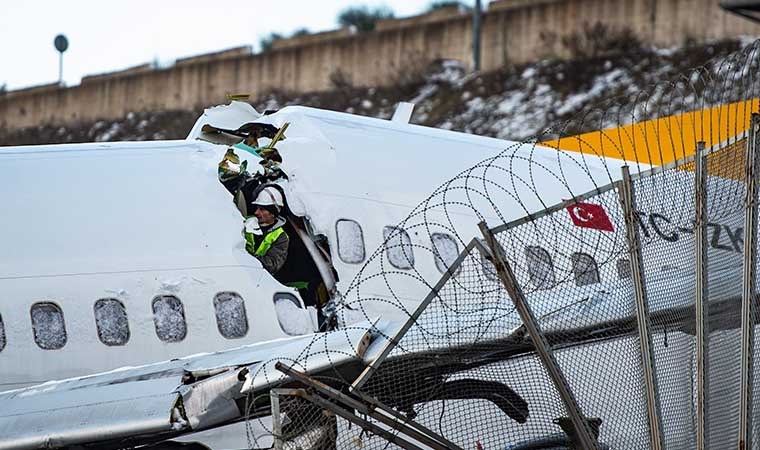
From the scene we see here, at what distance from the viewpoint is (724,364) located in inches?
385

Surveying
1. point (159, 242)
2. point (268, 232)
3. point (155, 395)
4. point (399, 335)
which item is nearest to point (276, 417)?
point (399, 335)

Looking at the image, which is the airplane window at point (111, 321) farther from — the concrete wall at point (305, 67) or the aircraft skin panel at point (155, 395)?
the concrete wall at point (305, 67)

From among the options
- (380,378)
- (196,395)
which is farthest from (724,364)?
(196,395)

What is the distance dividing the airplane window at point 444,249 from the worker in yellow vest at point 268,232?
1585mm

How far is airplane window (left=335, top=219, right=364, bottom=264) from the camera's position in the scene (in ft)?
42.1

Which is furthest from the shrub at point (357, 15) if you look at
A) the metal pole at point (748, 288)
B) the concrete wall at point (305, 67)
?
the metal pole at point (748, 288)

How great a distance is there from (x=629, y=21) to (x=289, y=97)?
461 inches

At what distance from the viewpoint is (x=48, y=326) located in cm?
1173

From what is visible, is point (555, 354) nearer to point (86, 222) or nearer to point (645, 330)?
point (645, 330)

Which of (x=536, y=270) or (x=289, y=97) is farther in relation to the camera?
(x=289, y=97)

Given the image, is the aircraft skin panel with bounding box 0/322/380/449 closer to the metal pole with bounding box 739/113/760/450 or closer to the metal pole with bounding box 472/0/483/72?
the metal pole with bounding box 739/113/760/450

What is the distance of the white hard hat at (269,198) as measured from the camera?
42.0 feet

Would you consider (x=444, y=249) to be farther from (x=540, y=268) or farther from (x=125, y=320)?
(x=540, y=268)

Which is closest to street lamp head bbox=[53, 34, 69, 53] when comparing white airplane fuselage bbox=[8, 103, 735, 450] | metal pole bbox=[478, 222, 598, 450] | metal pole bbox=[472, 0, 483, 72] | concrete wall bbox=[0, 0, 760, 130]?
concrete wall bbox=[0, 0, 760, 130]
